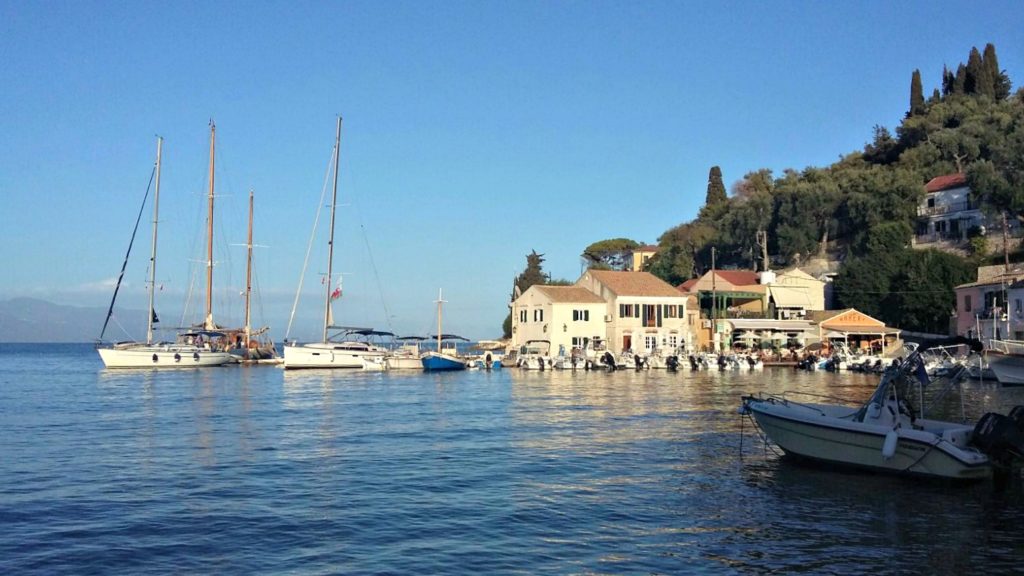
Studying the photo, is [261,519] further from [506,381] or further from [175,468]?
[506,381]

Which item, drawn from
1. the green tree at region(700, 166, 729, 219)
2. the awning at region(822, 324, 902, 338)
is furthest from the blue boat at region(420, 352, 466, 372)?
the green tree at region(700, 166, 729, 219)

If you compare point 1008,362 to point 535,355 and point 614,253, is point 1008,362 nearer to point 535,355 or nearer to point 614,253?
point 535,355

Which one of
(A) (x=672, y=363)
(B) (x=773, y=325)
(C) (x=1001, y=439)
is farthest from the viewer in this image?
(B) (x=773, y=325)

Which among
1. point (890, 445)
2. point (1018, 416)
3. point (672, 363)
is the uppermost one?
point (672, 363)

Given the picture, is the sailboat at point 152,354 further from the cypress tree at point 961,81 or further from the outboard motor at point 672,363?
the cypress tree at point 961,81

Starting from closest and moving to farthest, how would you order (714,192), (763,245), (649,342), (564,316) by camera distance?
(564,316)
(649,342)
(763,245)
(714,192)

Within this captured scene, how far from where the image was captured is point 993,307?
6150 cm

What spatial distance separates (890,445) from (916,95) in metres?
117

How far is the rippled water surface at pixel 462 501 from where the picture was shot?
1430 cm

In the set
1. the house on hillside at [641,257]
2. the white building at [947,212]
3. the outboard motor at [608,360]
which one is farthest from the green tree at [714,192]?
the outboard motor at [608,360]

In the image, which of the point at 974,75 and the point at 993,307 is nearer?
the point at 993,307

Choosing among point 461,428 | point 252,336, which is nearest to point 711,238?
point 252,336

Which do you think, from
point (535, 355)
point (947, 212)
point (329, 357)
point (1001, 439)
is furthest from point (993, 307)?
point (1001, 439)

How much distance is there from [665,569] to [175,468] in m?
13.9
